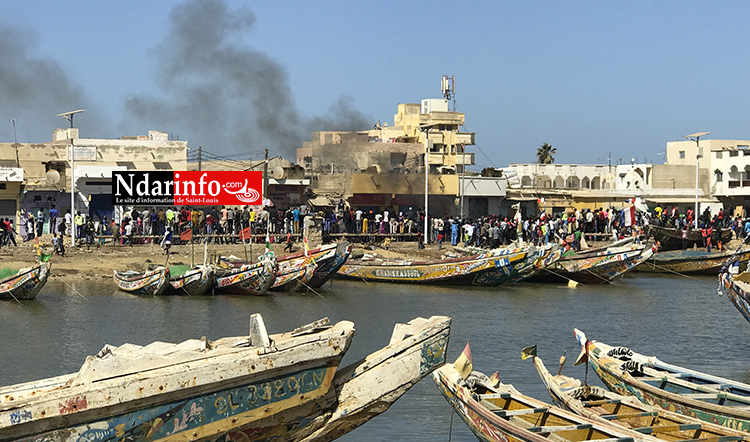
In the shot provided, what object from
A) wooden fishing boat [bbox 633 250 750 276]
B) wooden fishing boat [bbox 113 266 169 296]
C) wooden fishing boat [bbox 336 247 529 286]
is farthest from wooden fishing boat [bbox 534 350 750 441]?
wooden fishing boat [bbox 633 250 750 276]

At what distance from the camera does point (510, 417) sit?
36.6ft

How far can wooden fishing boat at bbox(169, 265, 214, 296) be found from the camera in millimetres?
29453

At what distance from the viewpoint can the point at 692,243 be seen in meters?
46.1

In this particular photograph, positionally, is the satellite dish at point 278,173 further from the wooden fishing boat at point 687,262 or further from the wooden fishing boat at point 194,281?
the wooden fishing boat at point 687,262

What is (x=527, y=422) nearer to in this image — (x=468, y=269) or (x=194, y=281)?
(x=194, y=281)

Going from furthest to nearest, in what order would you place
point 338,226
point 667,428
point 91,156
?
point 91,156
point 338,226
point 667,428

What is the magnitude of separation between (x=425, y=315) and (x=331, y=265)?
523 centimetres

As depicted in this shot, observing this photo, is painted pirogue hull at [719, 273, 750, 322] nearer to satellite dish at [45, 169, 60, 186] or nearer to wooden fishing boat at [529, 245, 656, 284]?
wooden fishing boat at [529, 245, 656, 284]

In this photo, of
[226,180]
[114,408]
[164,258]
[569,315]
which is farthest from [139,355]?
[226,180]

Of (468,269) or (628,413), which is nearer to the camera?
(628,413)

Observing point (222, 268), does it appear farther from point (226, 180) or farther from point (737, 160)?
point (737, 160)

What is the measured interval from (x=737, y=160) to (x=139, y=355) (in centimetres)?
6289

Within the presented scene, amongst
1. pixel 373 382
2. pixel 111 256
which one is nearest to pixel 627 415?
pixel 373 382

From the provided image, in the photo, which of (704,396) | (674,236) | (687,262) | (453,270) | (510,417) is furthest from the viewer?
(674,236)
